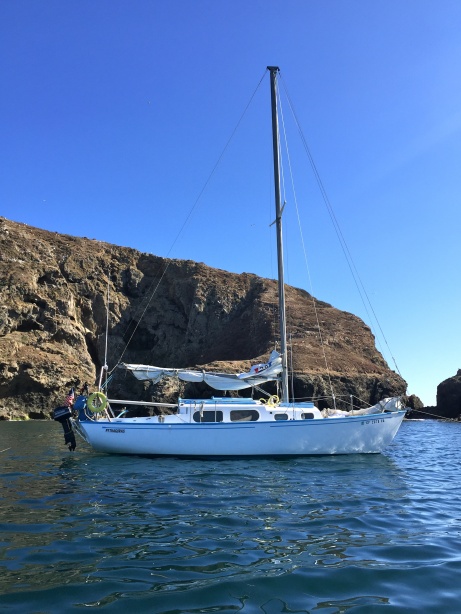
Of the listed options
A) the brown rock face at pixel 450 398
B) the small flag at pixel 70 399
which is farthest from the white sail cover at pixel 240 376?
the brown rock face at pixel 450 398

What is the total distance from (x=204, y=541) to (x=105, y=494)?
443 centimetres

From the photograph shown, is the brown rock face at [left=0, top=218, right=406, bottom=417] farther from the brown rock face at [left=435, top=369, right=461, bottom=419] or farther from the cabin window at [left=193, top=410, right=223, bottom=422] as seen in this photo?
the cabin window at [left=193, top=410, right=223, bottom=422]

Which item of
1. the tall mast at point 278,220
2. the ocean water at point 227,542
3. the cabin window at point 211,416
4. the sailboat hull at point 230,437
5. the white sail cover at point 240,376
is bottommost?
the ocean water at point 227,542

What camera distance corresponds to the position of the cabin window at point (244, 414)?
18391 millimetres

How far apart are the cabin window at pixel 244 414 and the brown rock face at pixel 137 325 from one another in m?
30.0

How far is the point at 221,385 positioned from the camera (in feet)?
69.7

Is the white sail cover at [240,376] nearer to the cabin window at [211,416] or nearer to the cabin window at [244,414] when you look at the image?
the cabin window at [244,414]

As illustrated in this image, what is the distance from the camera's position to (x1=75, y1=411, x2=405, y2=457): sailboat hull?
56.7ft

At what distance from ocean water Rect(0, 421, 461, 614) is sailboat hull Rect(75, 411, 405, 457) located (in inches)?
115

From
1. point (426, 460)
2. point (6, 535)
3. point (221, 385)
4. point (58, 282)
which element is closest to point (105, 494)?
point (6, 535)

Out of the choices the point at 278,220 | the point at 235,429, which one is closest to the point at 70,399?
the point at 235,429

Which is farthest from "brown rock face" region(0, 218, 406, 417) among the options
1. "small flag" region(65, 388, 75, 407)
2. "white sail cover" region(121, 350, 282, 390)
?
"small flag" region(65, 388, 75, 407)

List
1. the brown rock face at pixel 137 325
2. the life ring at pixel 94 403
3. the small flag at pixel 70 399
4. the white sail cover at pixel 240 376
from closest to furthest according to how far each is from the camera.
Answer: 1. the life ring at pixel 94 403
2. the small flag at pixel 70 399
3. the white sail cover at pixel 240 376
4. the brown rock face at pixel 137 325

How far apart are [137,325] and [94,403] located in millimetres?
35604
